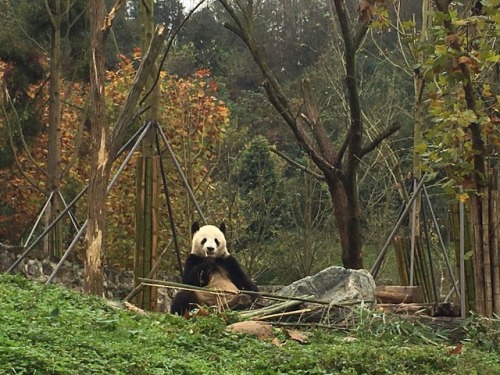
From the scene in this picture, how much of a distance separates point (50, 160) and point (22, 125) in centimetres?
265

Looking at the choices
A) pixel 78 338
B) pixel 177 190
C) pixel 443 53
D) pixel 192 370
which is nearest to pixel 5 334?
pixel 78 338

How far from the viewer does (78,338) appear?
17.5 feet

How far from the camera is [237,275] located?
9.73 m

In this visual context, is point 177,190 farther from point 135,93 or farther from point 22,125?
point 135,93

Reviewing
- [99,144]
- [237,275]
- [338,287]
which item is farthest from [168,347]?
[237,275]

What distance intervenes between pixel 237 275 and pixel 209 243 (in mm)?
454

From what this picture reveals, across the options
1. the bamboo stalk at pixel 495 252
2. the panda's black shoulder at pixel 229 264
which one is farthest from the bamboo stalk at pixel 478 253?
the panda's black shoulder at pixel 229 264

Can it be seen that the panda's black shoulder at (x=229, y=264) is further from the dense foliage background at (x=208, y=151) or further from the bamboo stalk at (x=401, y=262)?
the dense foliage background at (x=208, y=151)

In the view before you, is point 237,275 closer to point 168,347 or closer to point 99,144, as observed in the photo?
point 99,144

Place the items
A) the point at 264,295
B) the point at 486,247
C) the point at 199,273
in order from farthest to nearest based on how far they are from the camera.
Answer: the point at 199,273, the point at 264,295, the point at 486,247

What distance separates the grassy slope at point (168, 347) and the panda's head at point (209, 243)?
2297 millimetres

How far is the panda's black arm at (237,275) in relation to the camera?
9.66m

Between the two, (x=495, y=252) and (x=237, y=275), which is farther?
(x=237, y=275)

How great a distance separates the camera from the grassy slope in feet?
15.9
